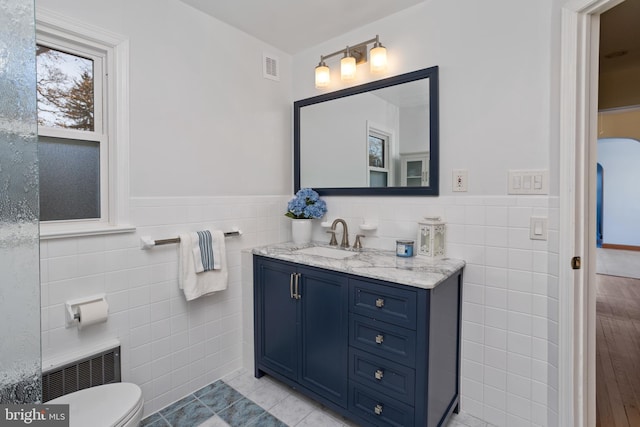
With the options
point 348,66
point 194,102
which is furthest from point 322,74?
point 194,102

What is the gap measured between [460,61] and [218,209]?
169cm

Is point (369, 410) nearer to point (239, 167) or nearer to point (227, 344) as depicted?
point (227, 344)

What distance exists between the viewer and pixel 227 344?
2.16 meters

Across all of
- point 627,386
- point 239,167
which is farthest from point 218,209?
point 627,386

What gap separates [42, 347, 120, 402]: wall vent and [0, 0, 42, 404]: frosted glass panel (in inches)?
36.2

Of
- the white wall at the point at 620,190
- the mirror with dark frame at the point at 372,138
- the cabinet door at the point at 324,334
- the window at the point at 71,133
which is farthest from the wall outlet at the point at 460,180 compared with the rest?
the white wall at the point at 620,190

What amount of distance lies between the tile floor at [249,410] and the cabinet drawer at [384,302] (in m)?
0.68

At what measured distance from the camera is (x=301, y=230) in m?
2.33

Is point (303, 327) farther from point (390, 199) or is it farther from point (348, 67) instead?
point (348, 67)

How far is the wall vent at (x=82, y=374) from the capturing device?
141 centimetres

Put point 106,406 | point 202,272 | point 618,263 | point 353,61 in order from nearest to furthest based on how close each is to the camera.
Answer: point 106,406, point 202,272, point 353,61, point 618,263

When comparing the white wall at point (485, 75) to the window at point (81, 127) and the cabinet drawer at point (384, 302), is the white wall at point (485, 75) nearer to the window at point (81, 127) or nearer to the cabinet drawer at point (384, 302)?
the cabinet drawer at point (384, 302)

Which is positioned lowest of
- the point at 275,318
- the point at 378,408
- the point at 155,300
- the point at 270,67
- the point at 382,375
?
the point at 378,408

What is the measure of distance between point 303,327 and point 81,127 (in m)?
1.56
